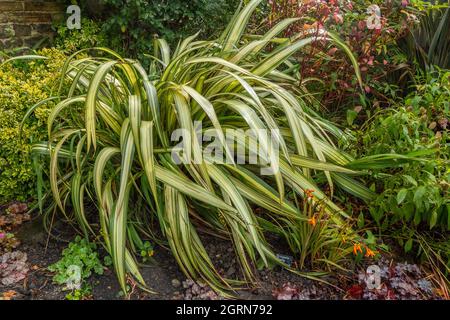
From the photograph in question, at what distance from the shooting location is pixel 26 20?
10.4 feet

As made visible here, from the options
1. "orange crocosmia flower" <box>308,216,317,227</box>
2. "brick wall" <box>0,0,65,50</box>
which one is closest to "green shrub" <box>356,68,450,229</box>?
"orange crocosmia flower" <box>308,216,317,227</box>

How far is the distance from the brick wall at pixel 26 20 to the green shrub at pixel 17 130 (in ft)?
2.66

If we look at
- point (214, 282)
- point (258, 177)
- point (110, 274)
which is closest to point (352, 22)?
point (258, 177)

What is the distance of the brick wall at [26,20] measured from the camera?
310cm

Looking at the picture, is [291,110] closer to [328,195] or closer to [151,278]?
[328,195]

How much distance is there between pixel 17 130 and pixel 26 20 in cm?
127

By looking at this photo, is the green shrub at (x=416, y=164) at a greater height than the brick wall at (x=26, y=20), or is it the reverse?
the brick wall at (x=26, y=20)

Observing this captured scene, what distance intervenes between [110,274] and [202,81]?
967 millimetres

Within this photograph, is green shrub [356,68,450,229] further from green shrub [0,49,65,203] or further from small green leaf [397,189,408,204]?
green shrub [0,49,65,203]

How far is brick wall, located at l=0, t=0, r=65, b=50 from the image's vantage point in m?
3.10

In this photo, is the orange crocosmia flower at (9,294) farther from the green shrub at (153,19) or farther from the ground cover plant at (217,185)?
the green shrub at (153,19)

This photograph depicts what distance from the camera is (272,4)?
2.91 meters

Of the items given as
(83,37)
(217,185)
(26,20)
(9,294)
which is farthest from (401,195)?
(26,20)

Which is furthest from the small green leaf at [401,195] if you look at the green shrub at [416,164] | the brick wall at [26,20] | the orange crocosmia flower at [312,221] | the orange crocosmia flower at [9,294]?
the brick wall at [26,20]
